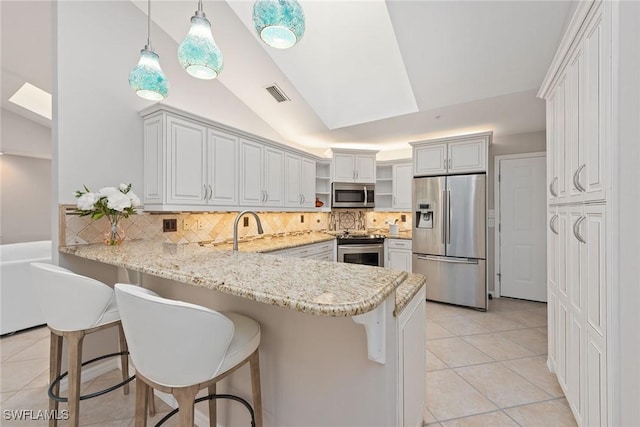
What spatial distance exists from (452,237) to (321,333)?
3.08m

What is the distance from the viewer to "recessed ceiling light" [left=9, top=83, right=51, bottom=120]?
361cm

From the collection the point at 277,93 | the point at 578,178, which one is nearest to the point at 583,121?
the point at 578,178

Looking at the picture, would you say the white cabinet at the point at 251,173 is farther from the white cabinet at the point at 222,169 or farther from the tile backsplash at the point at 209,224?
the tile backsplash at the point at 209,224

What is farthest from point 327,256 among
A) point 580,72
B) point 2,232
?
point 2,232

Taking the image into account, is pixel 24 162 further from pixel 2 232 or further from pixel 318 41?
pixel 318 41

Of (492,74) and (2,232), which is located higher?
(492,74)

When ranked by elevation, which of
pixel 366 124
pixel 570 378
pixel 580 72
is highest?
pixel 366 124

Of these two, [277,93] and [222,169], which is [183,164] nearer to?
[222,169]

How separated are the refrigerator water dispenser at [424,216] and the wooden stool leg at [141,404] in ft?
11.9

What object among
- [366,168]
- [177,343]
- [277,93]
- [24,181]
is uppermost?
[277,93]

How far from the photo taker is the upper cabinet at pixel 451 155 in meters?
3.54

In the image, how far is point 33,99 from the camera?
377 centimetres

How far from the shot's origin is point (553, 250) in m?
1.97

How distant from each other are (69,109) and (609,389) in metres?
3.56
